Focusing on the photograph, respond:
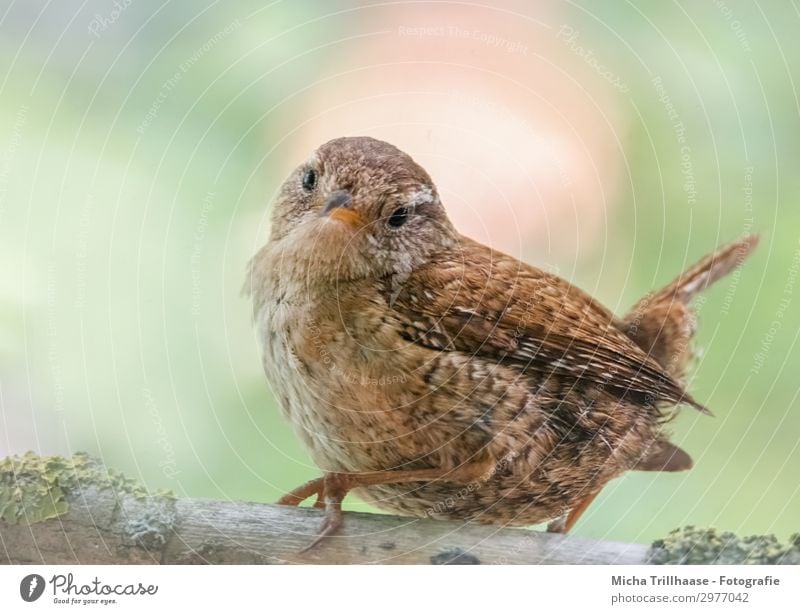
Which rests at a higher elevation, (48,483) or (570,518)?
(48,483)

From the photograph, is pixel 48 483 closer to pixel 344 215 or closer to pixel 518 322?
pixel 344 215

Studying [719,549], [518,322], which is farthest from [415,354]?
[719,549]

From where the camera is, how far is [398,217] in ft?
5.70

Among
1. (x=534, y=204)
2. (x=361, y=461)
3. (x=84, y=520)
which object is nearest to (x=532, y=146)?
(x=534, y=204)

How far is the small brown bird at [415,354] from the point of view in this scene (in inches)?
67.8

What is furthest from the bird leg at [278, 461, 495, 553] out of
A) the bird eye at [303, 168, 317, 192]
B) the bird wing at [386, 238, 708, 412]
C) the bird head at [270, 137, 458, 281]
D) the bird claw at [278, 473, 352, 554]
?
the bird eye at [303, 168, 317, 192]

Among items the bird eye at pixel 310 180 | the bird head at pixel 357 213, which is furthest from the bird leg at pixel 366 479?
the bird eye at pixel 310 180

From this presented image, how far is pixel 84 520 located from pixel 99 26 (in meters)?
0.91

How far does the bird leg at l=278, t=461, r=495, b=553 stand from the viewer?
174 centimetres

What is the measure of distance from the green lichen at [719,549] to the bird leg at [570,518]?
0.16 m

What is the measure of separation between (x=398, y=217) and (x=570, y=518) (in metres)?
0.74

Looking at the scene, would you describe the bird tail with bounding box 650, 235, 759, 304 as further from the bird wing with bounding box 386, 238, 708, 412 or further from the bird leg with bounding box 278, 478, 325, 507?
the bird leg with bounding box 278, 478, 325, 507

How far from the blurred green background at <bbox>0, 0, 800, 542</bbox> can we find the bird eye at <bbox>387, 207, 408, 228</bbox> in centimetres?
12

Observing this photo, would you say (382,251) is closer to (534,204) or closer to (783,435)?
(534,204)
